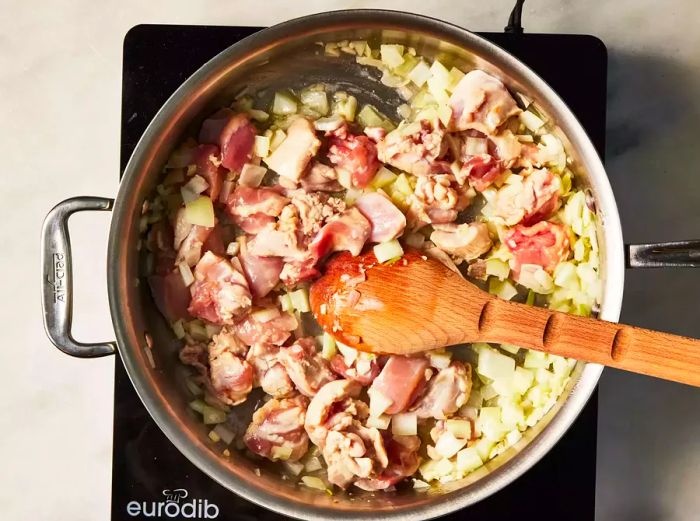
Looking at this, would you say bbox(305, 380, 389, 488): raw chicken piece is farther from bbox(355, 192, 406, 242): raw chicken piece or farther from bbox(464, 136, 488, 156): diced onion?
bbox(464, 136, 488, 156): diced onion

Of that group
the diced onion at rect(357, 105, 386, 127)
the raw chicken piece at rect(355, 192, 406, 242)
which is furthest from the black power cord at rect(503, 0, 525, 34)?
the raw chicken piece at rect(355, 192, 406, 242)

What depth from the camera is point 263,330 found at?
1.75 m

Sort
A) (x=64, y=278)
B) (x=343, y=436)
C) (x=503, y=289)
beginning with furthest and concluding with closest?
1. (x=503, y=289)
2. (x=343, y=436)
3. (x=64, y=278)

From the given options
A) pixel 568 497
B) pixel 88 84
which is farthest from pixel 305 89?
pixel 568 497

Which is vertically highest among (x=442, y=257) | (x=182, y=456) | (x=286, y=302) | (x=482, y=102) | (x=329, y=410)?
(x=482, y=102)

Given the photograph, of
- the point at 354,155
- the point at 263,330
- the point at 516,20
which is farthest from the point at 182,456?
the point at 516,20

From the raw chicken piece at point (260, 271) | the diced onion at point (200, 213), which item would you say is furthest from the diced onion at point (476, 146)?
the diced onion at point (200, 213)

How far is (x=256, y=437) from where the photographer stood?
1.73 metres

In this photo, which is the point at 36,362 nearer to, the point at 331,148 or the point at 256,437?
the point at 256,437

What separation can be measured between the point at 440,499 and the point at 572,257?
0.61m

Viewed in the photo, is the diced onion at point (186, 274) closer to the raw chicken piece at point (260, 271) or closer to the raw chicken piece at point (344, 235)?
the raw chicken piece at point (260, 271)

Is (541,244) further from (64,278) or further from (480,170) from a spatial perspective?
(64,278)

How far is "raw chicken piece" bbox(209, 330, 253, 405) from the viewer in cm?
172

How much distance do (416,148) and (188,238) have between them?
1.77 ft
